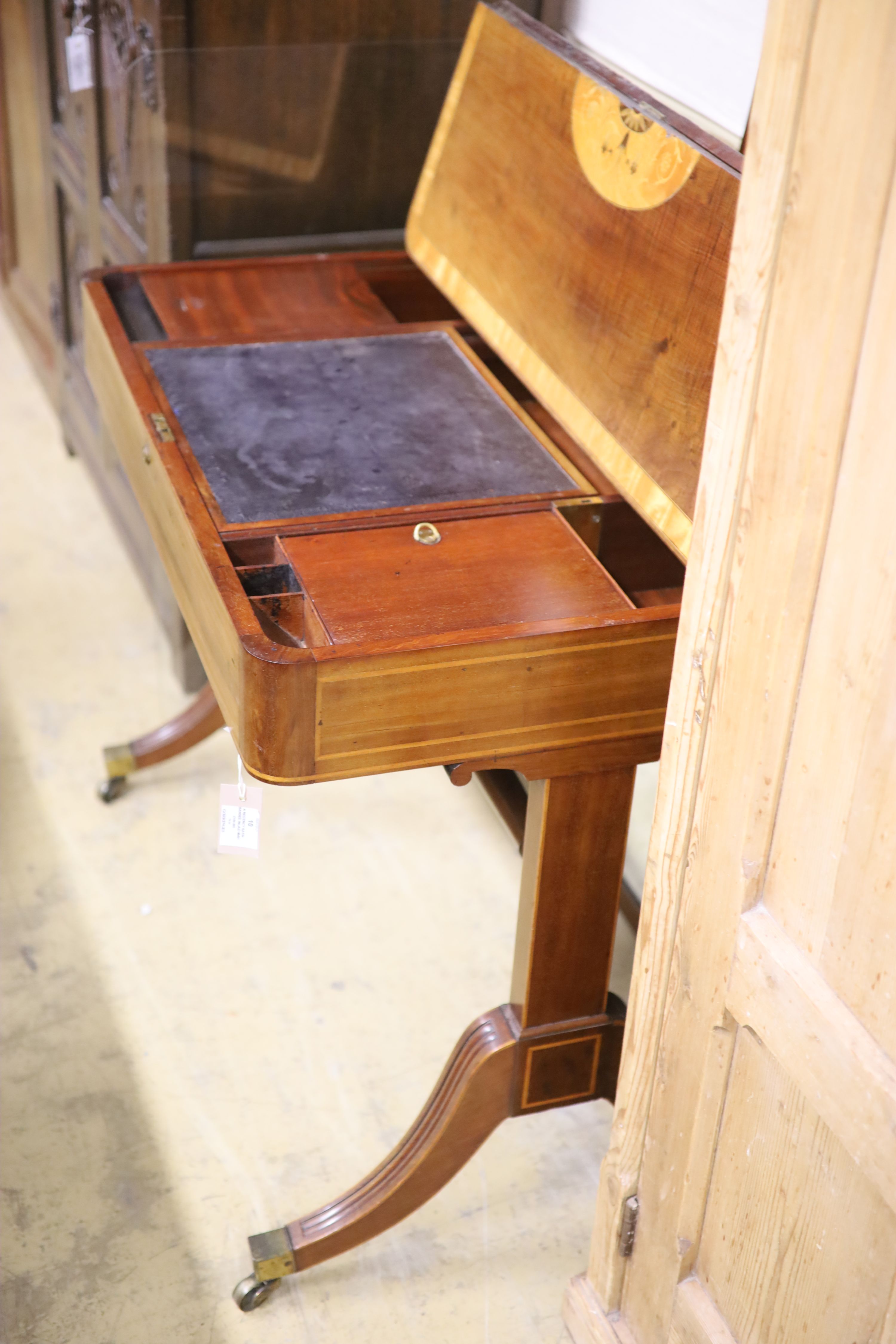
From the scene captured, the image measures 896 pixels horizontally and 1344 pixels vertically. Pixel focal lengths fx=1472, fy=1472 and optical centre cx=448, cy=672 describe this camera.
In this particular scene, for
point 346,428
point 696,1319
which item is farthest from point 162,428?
point 696,1319

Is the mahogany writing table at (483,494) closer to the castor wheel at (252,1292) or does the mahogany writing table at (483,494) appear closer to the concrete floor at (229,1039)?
the castor wheel at (252,1292)

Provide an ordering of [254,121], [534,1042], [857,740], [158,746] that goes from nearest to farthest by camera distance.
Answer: [857,740]
[534,1042]
[254,121]
[158,746]

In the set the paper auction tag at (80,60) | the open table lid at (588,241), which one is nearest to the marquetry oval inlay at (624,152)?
the open table lid at (588,241)

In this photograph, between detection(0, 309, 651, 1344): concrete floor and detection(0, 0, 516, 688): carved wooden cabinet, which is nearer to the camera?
detection(0, 309, 651, 1344): concrete floor

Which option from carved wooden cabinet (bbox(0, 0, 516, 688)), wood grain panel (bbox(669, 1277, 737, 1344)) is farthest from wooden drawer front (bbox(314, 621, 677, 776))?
carved wooden cabinet (bbox(0, 0, 516, 688))

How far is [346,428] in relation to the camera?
6.40ft

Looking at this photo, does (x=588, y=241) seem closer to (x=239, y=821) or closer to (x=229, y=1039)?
(x=239, y=821)

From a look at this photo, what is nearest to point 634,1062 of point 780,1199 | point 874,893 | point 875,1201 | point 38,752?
point 780,1199

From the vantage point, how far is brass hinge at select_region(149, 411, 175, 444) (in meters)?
1.86

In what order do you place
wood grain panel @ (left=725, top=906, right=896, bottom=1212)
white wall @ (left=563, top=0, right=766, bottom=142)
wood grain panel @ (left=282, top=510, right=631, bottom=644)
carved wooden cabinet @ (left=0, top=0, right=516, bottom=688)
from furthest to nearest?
carved wooden cabinet @ (left=0, top=0, right=516, bottom=688) < white wall @ (left=563, top=0, right=766, bottom=142) < wood grain panel @ (left=282, top=510, right=631, bottom=644) < wood grain panel @ (left=725, top=906, right=896, bottom=1212)

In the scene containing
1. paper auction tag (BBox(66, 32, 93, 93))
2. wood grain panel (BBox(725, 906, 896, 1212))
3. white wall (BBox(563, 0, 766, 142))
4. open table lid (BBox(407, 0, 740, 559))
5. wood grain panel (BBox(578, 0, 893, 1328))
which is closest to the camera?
wood grain panel (BBox(578, 0, 893, 1328))

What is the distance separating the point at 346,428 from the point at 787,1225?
3.63ft

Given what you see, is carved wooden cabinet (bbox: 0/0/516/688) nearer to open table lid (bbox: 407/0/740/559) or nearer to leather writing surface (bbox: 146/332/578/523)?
open table lid (bbox: 407/0/740/559)

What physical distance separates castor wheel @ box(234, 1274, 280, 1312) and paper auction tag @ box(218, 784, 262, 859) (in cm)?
60
